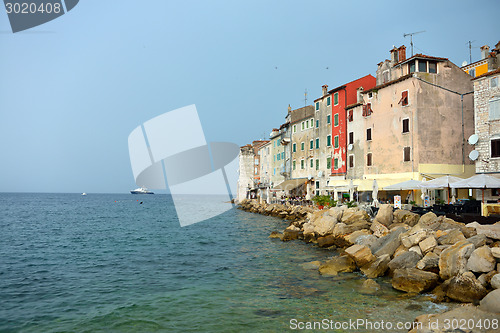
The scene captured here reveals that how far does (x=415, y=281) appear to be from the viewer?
11922 mm

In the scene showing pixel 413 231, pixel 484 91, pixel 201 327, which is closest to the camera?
pixel 201 327

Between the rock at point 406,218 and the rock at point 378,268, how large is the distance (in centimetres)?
571

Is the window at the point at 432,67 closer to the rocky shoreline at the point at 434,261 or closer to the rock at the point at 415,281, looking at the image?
the rocky shoreline at the point at 434,261

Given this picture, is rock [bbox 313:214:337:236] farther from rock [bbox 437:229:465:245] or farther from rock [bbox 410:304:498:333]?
rock [bbox 410:304:498:333]

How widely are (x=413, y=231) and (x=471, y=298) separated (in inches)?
207

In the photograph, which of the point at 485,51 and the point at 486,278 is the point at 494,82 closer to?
the point at 486,278

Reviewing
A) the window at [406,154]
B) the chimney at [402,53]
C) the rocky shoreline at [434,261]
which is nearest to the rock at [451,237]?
the rocky shoreline at [434,261]

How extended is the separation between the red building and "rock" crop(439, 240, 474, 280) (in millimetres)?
25192

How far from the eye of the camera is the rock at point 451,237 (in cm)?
1403

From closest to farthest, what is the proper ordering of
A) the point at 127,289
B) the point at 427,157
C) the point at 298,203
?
the point at 127,289 → the point at 427,157 → the point at 298,203

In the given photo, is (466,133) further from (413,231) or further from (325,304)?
(325,304)

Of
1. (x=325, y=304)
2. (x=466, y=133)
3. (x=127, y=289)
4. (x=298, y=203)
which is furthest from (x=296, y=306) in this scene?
(x=298, y=203)

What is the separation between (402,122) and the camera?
29016 mm

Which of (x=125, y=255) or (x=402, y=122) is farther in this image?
(x=402, y=122)
